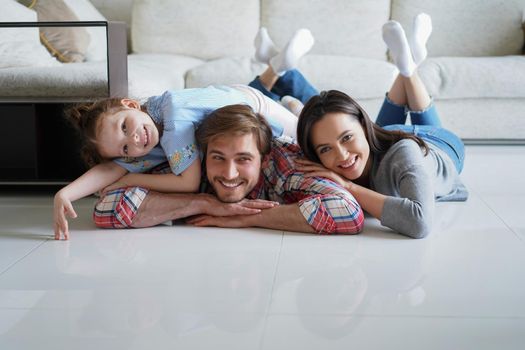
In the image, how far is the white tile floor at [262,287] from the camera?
4.36 feet

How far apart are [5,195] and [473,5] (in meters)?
2.42

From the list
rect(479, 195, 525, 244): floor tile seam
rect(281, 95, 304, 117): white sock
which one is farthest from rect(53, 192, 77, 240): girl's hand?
rect(479, 195, 525, 244): floor tile seam

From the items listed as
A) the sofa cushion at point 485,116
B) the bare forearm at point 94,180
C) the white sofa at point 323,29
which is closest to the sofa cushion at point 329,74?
the white sofa at point 323,29

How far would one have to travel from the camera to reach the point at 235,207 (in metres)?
2.08

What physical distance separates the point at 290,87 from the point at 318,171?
891 mm

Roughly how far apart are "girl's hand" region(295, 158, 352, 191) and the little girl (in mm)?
293

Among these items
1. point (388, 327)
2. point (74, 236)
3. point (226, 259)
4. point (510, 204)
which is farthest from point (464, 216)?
point (74, 236)

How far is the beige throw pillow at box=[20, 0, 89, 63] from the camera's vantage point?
3332 millimetres

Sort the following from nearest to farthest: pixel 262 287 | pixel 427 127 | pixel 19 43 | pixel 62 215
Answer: pixel 262 287 < pixel 62 215 < pixel 427 127 < pixel 19 43

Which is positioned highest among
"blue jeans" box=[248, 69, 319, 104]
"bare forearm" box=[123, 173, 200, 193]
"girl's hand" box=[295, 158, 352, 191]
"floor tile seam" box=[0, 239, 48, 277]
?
"blue jeans" box=[248, 69, 319, 104]

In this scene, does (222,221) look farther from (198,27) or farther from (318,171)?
(198,27)

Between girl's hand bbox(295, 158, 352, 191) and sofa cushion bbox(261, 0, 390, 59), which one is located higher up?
sofa cushion bbox(261, 0, 390, 59)

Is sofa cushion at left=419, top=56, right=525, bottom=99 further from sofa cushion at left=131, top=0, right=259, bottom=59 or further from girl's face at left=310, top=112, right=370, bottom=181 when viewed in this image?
girl's face at left=310, top=112, right=370, bottom=181

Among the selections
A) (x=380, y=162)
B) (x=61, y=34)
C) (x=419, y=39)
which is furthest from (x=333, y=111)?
(x=61, y=34)
